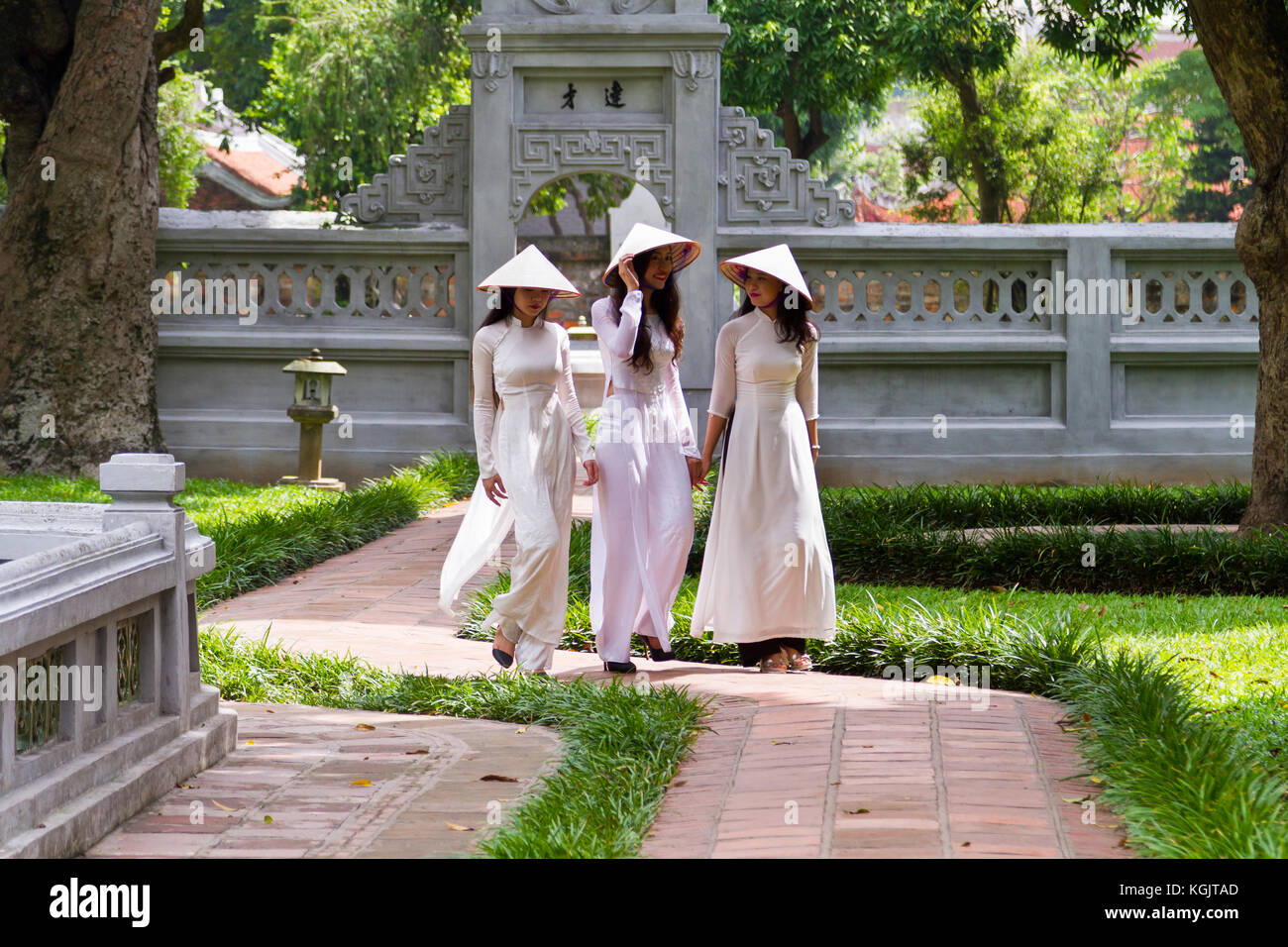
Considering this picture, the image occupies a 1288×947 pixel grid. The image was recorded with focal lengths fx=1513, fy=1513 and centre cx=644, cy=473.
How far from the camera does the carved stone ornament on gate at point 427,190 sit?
47.5 ft

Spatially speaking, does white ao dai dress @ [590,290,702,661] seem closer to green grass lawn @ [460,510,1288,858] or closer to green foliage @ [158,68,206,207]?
green grass lawn @ [460,510,1288,858]

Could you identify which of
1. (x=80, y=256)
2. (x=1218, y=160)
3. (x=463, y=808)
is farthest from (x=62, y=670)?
(x=1218, y=160)

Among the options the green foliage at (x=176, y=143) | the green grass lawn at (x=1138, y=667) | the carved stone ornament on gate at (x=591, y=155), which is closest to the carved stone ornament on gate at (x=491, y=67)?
the carved stone ornament on gate at (x=591, y=155)

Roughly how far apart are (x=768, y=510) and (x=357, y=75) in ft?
71.8

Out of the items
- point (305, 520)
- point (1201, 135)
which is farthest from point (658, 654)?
point (1201, 135)

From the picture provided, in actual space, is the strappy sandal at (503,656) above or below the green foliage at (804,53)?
below

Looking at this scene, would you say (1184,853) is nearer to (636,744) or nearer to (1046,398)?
(636,744)

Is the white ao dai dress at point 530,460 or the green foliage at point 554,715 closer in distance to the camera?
the green foliage at point 554,715

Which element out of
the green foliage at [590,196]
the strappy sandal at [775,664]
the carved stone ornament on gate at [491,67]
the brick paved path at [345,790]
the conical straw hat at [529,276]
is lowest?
the brick paved path at [345,790]

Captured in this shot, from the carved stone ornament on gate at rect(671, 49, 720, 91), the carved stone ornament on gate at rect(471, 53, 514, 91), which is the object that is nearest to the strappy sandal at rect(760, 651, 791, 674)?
the carved stone ornament on gate at rect(671, 49, 720, 91)

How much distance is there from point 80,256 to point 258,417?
2306 mm

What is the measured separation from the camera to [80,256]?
13117mm

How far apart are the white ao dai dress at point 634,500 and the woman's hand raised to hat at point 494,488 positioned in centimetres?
46

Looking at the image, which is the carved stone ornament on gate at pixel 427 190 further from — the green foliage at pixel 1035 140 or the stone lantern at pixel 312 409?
the green foliage at pixel 1035 140
